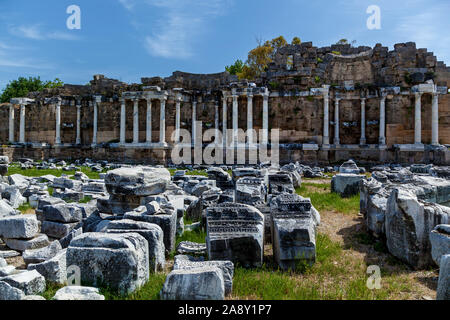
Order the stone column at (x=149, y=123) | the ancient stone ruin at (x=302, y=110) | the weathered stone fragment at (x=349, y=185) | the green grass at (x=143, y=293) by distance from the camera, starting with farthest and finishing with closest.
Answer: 1. the stone column at (x=149, y=123)
2. the ancient stone ruin at (x=302, y=110)
3. the weathered stone fragment at (x=349, y=185)
4. the green grass at (x=143, y=293)

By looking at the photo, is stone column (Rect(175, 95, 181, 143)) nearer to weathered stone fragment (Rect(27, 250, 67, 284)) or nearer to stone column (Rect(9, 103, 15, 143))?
stone column (Rect(9, 103, 15, 143))

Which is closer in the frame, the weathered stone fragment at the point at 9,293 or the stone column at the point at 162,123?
the weathered stone fragment at the point at 9,293

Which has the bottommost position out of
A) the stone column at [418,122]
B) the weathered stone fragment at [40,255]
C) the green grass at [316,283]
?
the green grass at [316,283]

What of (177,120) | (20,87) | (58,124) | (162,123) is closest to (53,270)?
(162,123)

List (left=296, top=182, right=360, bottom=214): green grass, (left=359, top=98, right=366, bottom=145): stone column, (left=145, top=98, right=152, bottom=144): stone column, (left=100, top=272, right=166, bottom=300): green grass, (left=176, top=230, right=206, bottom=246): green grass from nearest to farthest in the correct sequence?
(left=100, top=272, right=166, bottom=300): green grass
(left=176, top=230, right=206, bottom=246): green grass
(left=296, top=182, right=360, bottom=214): green grass
(left=359, top=98, right=366, bottom=145): stone column
(left=145, top=98, right=152, bottom=144): stone column

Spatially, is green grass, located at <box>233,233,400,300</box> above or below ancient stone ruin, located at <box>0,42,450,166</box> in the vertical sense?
below

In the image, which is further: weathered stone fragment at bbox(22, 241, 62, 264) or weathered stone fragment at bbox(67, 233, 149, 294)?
weathered stone fragment at bbox(22, 241, 62, 264)

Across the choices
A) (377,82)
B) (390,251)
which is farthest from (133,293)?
(377,82)

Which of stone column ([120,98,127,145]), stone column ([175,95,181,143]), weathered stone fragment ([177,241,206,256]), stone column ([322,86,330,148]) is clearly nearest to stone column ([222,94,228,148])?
stone column ([175,95,181,143])

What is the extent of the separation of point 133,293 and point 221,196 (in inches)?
166

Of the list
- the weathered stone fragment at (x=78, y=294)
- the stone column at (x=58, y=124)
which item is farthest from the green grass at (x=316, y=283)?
the stone column at (x=58, y=124)

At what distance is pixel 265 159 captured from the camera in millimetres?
20719

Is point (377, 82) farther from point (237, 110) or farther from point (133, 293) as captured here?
point (133, 293)

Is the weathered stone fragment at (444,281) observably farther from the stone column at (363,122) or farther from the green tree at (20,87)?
the green tree at (20,87)
